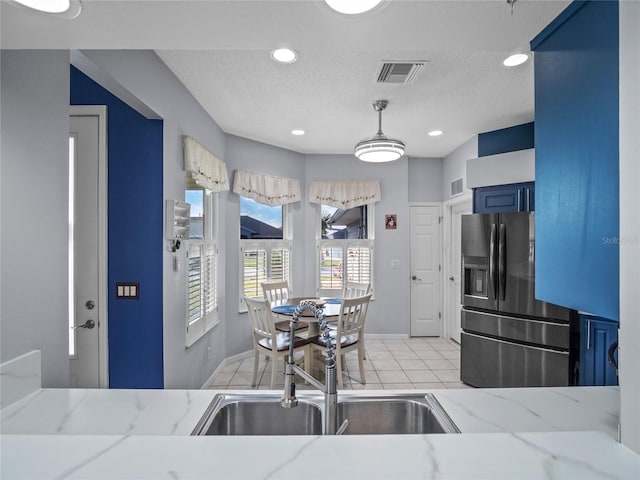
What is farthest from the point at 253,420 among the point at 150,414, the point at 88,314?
the point at 88,314

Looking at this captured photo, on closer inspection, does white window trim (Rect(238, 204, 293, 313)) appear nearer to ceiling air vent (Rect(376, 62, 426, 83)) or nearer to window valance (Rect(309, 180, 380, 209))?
window valance (Rect(309, 180, 380, 209))

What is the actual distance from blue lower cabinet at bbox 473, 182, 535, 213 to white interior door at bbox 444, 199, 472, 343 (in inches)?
33.7

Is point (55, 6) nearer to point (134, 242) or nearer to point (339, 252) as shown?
point (134, 242)

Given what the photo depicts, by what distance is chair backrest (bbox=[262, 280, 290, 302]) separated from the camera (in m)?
4.22

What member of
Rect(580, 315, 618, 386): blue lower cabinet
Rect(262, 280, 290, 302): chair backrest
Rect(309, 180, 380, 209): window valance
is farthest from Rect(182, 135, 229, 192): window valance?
Rect(580, 315, 618, 386): blue lower cabinet

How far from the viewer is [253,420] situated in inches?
52.2

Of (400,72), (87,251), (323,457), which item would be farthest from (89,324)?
(400,72)

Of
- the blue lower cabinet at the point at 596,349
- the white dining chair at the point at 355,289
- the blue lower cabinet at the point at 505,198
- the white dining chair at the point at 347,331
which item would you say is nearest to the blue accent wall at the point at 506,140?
the blue lower cabinet at the point at 505,198

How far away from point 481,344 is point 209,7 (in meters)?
3.43

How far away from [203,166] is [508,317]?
3.11 metres

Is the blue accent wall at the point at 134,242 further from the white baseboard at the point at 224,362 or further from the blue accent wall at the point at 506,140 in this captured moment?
the blue accent wall at the point at 506,140

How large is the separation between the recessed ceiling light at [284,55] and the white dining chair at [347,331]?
203 cm

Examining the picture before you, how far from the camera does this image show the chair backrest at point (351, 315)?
317 cm

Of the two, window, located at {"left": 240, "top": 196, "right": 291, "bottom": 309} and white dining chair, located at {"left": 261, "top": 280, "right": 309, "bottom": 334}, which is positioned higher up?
window, located at {"left": 240, "top": 196, "right": 291, "bottom": 309}
